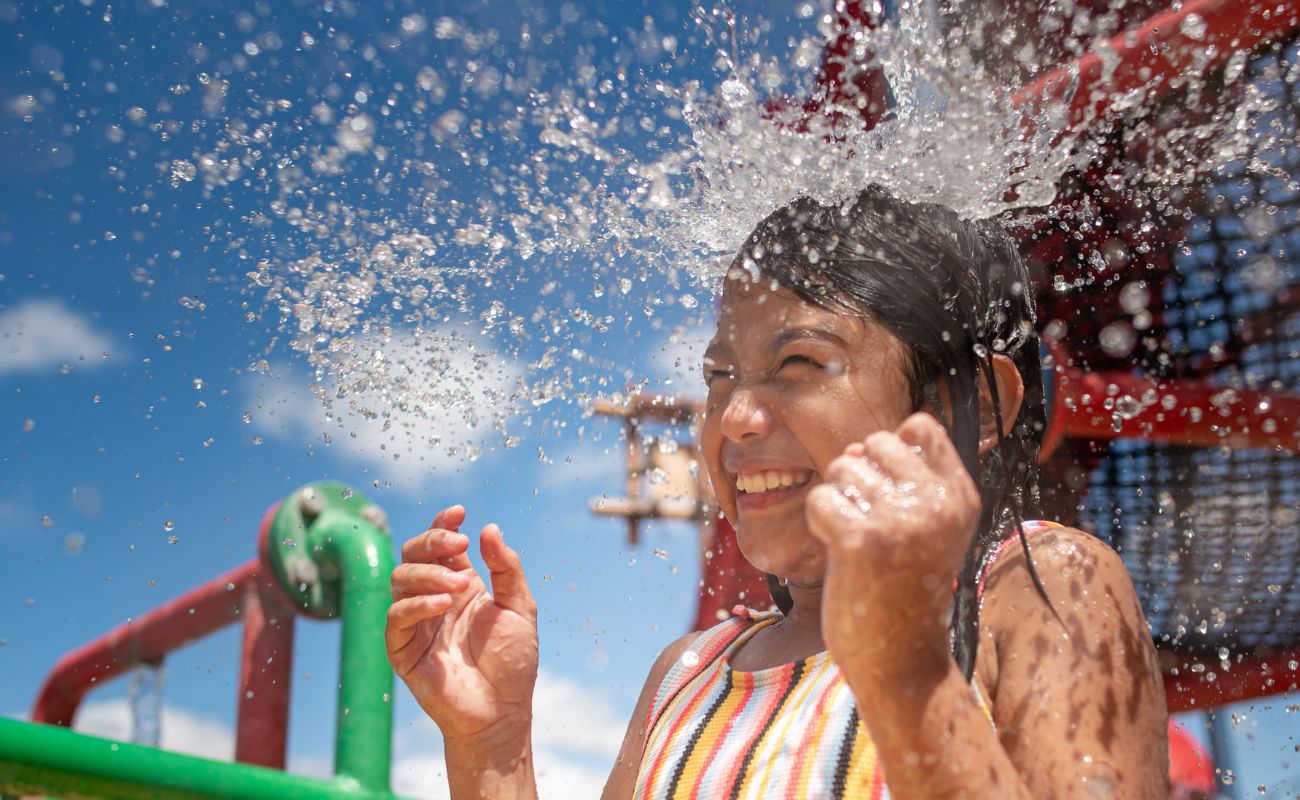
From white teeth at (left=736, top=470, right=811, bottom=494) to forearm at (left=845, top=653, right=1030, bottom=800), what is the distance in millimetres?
419

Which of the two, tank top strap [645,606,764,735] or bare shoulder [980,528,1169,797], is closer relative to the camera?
bare shoulder [980,528,1169,797]

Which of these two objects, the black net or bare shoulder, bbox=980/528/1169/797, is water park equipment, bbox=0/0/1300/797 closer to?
the black net

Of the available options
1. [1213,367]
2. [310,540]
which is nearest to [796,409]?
[310,540]

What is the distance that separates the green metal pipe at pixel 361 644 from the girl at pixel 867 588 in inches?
25.5

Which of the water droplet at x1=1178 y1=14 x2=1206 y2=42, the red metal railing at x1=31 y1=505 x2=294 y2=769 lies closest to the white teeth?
the red metal railing at x1=31 y1=505 x2=294 y2=769

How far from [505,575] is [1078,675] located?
0.79 metres

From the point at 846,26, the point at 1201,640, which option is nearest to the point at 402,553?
the point at 846,26

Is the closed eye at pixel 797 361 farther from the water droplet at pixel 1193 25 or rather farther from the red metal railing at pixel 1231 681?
the red metal railing at pixel 1231 681

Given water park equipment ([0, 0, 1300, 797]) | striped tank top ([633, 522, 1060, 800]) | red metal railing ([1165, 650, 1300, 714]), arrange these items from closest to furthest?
striped tank top ([633, 522, 1060, 800]) < water park equipment ([0, 0, 1300, 797]) < red metal railing ([1165, 650, 1300, 714])

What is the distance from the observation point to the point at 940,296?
1.36 meters

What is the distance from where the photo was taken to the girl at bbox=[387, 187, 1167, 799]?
0.86 m

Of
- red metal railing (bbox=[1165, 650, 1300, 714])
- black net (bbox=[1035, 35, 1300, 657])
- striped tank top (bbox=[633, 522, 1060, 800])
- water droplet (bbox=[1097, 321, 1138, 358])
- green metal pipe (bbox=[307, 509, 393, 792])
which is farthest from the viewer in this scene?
red metal railing (bbox=[1165, 650, 1300, 714])

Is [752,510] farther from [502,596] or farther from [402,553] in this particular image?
[402,553]

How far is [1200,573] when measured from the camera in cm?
293
